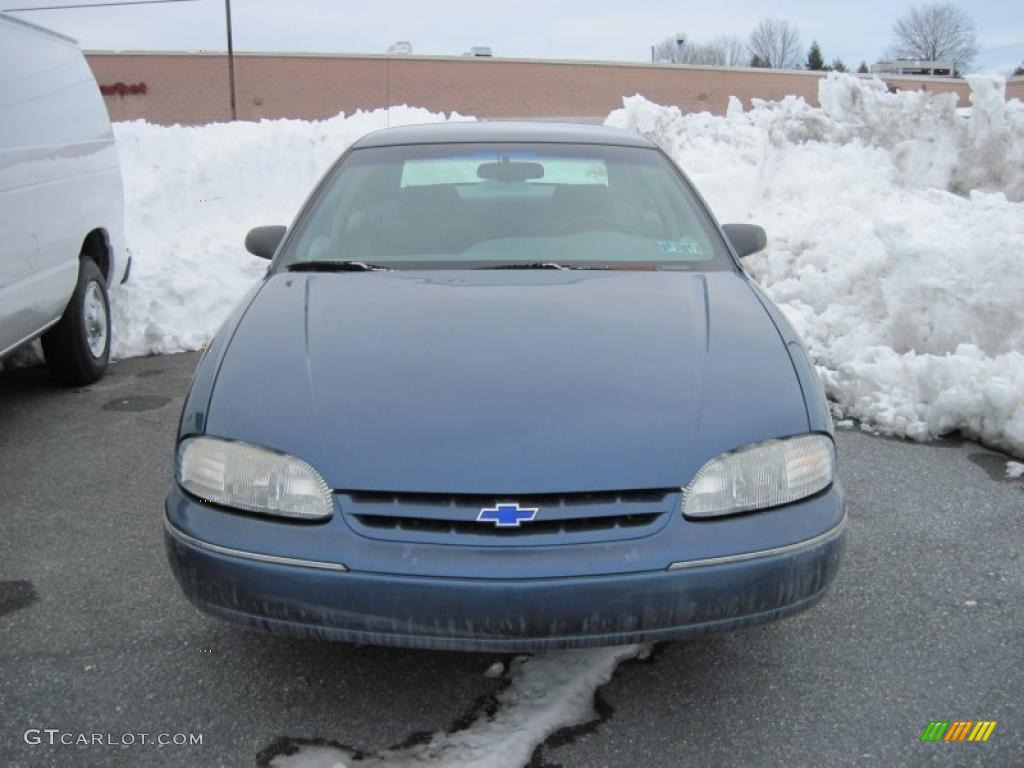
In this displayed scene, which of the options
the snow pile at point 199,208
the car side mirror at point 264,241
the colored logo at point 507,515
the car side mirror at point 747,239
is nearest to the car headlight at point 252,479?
the colored logo at point 507,515

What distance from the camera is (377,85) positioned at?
1658 inches

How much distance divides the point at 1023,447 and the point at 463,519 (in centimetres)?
323

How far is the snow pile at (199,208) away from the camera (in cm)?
674

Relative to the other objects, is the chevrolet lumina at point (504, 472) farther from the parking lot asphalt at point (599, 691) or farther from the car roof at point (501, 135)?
the car roof at point (501, 135)

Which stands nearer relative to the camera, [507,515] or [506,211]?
[507,515]

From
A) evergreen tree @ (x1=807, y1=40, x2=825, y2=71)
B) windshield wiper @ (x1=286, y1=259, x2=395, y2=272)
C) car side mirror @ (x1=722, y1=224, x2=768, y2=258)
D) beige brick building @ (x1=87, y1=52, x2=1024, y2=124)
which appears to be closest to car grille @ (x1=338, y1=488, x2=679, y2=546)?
windshield wiper @ (x1=286, y1=259, x2=395, y2=272)

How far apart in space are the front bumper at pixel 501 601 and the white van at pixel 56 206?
2869 mm

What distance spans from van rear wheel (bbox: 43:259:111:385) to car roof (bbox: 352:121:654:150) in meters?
2.40

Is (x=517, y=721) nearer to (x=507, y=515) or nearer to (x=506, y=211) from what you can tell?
(x=507, y=515)

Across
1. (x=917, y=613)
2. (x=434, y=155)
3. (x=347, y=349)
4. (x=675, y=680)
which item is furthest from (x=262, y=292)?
(x=917, y=613)

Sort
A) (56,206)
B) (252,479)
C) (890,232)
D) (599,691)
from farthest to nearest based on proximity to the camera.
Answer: (890,232) → (56,206) → (599,691) → (252,479)

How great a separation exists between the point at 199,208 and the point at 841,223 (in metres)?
6.36

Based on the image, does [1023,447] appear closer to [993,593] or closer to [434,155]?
[993,593]

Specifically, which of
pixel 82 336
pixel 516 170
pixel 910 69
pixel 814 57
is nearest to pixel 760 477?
pixel 516 170
